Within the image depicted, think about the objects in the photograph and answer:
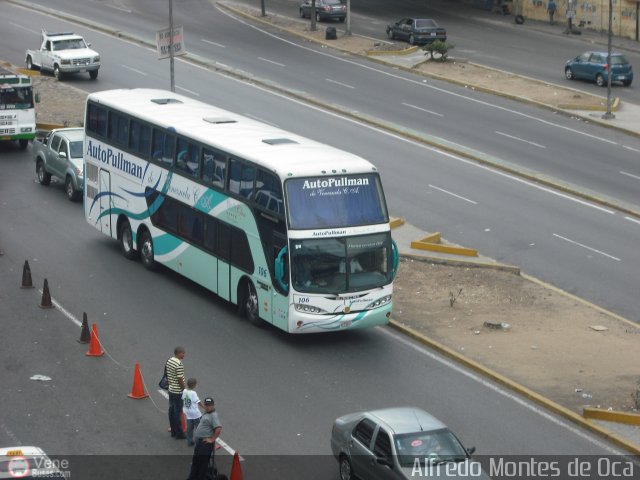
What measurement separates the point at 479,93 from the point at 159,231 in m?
28.1

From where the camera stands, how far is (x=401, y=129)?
4500cm

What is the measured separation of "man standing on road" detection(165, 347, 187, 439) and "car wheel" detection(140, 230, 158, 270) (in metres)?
9.78

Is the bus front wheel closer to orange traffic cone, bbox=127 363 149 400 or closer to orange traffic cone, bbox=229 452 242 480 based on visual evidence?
orange traffic cone, bbox=127 363 149 400

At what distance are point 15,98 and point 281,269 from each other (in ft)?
68.5

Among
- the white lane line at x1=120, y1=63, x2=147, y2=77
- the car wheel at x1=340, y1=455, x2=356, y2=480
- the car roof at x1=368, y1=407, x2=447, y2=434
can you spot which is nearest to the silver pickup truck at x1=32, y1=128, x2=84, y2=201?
the white lane line at x1=120, y1=63, x2=147, y2=77

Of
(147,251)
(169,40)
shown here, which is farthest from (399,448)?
(169,40)

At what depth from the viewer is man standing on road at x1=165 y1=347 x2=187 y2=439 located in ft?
60.5

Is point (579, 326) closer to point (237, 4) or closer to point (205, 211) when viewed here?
point (205, 211)

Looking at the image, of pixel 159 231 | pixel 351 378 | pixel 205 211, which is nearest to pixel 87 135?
pixel 159 231

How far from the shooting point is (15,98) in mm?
40469

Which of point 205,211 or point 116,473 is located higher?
point 205,211

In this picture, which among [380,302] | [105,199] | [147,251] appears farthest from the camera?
[105,199]

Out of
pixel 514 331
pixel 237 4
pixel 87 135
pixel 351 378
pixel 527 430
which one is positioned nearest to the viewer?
pixel 527 430

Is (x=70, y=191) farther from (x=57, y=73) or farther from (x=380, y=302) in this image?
(x=57, y=73)
